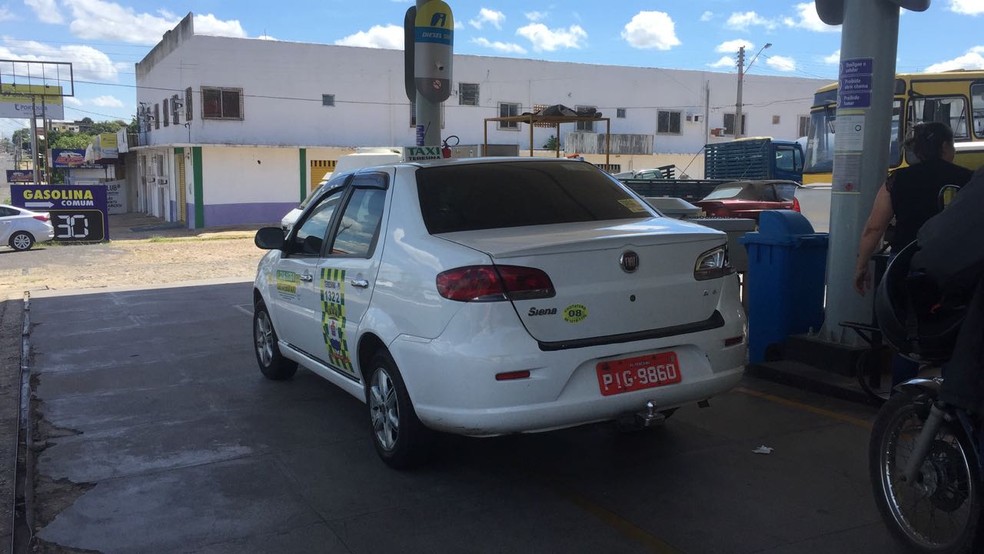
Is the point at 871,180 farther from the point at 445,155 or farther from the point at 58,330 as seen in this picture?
the point at 58,330

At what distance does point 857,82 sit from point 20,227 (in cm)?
2180

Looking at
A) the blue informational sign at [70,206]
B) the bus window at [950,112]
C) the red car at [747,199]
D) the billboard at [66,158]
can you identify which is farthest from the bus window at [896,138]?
the billboard at [66,158]

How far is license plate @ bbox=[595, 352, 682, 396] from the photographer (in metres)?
4.13

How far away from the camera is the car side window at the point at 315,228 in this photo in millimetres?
5770

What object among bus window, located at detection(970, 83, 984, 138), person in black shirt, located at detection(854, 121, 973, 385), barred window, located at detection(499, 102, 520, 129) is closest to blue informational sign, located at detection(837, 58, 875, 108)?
person in black shirt, located at detection(854, 121, 973, 385)

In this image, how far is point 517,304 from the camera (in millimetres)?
4020

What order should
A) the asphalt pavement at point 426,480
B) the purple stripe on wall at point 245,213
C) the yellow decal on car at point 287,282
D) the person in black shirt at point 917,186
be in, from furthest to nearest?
the purple stripe on wall at point 245,213
the yellow decal on car at point 287,282
the person in black shirt at point 917,186
the asphalt pavement at point 426,480

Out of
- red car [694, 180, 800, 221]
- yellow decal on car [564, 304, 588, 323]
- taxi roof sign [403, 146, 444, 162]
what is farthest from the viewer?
red car [694, 180, 800, 221]

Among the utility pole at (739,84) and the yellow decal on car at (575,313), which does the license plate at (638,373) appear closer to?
the yellow decal on car at (575,313)

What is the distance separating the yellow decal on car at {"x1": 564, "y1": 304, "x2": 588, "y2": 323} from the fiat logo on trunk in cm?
31

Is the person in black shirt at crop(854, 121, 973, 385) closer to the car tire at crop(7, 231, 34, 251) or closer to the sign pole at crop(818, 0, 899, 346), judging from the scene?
the sign pole at crop(818, 0, 899, 346)

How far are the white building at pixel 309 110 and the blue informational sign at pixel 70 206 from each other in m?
9.07

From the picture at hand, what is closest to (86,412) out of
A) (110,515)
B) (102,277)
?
(110,515)

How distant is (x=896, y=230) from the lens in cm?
534
